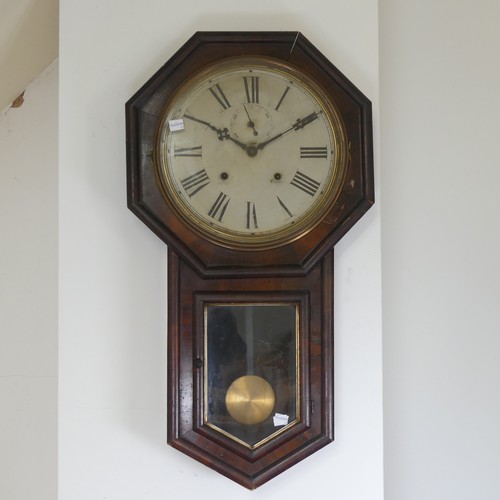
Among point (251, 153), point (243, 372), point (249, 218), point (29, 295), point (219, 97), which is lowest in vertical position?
point (243, 372)

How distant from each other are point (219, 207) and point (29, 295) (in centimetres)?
66

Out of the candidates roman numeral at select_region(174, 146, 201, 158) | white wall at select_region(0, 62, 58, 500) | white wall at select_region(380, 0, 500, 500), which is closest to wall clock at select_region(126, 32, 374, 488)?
roman numeral at select_region(174, 146, 201, 158)

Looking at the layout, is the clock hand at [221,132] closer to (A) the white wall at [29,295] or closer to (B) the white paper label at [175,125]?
(B) the white paper label at [175,125]

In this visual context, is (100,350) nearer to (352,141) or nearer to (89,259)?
(89,259)

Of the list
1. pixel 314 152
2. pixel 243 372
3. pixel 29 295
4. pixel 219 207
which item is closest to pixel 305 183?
pixel 314 152

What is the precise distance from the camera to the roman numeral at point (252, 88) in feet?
4.20

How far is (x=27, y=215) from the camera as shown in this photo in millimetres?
1682

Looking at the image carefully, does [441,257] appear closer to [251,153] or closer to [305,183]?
[305,183]

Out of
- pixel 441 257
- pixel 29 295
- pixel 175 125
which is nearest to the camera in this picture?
pixel 175 125

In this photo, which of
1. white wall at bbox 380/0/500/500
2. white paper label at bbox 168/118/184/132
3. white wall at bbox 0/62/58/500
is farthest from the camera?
white wall at bbox 0/62/58/500

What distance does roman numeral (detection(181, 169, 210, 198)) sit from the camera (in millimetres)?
1272

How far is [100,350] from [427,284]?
28.6 inches

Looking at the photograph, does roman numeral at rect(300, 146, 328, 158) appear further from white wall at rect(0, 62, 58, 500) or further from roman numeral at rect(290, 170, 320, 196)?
white wall at rect(0, 62, 58, 500)

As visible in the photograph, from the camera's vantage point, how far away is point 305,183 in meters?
1.28
